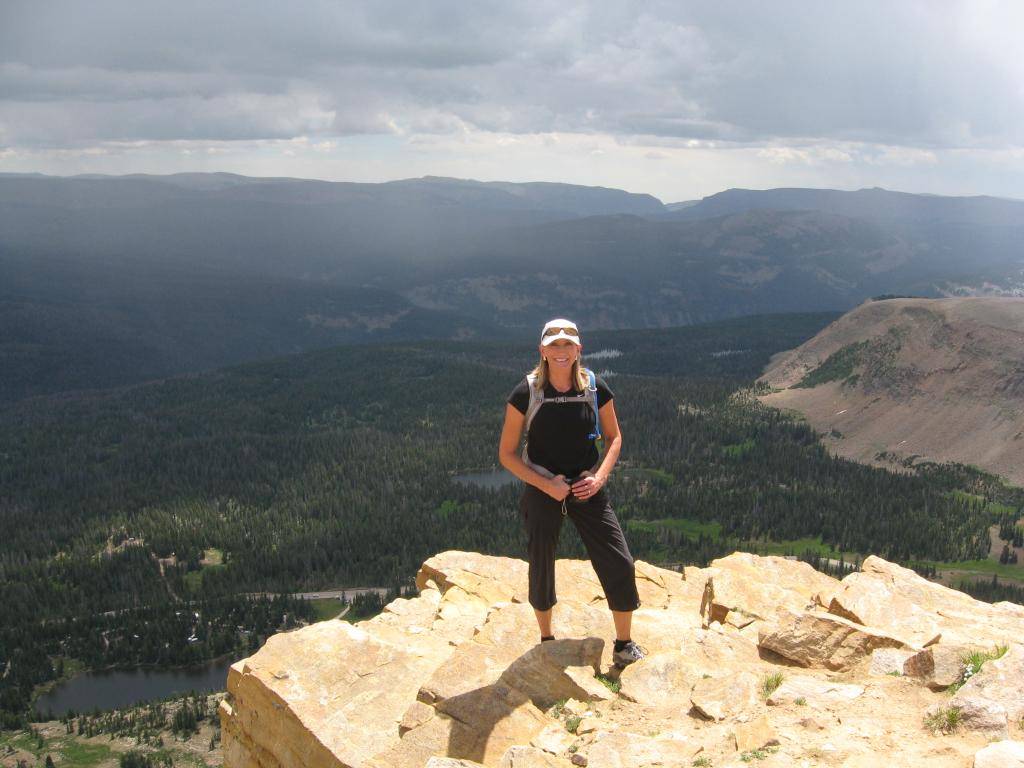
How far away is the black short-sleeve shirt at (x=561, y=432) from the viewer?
16.7 metres

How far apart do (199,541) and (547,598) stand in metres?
127

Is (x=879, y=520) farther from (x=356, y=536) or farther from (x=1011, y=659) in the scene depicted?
(x=1011, y=659)

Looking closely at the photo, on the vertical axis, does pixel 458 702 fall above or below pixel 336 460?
above

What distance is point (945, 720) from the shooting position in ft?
46.0

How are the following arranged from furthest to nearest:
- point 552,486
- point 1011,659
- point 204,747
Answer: point 204,747 → point 552,486 → point 1011,659

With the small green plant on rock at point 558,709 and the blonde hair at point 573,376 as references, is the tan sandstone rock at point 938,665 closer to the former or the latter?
the small green plant on rock at point 558,709

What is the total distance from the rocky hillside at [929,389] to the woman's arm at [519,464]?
135 m

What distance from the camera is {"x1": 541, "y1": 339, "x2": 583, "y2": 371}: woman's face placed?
16.2 meters

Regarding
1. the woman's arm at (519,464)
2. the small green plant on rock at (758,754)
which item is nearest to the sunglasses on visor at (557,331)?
the woman's arm at (519,464)

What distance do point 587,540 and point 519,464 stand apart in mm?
2592

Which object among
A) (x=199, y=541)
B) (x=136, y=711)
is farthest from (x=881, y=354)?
(x=136, y=711)

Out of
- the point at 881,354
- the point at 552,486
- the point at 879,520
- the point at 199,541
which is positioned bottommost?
the point at 199,541

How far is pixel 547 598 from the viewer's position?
18.4 meters

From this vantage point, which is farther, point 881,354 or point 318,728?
point 881,354
